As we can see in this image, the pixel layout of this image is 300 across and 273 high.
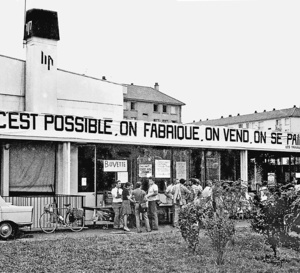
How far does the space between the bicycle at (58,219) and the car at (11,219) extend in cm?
175

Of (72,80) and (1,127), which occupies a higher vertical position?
(72,80)

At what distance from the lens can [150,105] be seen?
86.4m

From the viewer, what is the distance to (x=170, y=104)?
291 ft

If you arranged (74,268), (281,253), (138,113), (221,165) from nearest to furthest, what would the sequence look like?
(74,268)
(281,253)
(221,165)
(138,113)

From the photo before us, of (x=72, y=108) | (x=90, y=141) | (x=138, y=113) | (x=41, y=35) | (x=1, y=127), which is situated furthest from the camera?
(x=138, y=113)

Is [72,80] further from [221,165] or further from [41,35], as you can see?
[221,165]

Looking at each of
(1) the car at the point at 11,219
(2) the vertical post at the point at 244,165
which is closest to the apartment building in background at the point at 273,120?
(2) the vertical post at the point at 244,165

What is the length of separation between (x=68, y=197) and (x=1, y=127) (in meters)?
3.19

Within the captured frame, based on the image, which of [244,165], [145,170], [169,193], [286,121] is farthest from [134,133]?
[286,121]

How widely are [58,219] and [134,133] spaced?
488 cm

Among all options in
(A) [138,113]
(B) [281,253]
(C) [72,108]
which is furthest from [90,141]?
(A) [138,113]

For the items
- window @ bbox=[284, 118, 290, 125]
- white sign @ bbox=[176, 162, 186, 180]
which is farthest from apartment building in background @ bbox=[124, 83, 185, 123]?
white sign @ bbox=[176, 162, 186, 180]

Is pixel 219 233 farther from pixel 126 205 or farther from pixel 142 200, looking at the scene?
pixel 126 205

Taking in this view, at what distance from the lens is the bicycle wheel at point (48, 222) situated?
16.9 meters
